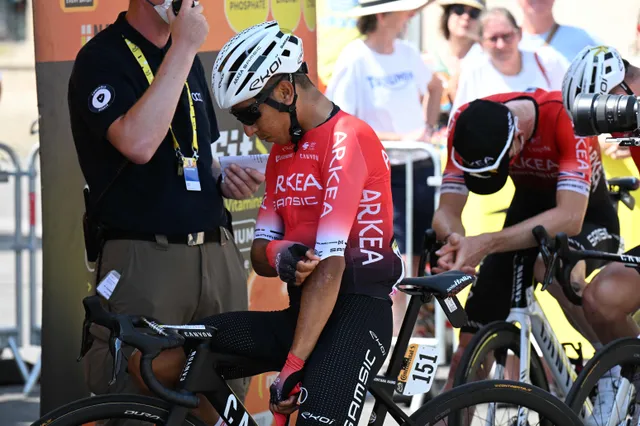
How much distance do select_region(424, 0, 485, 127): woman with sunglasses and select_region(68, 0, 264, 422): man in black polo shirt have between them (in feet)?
14.7

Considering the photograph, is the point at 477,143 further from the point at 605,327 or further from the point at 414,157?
the point at 414,157

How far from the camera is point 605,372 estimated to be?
14.4 feet

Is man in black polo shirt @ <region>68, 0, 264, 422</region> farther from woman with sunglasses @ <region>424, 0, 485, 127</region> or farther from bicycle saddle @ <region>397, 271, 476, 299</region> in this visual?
woman with sunglasses @ <region>424, 0, 485, 127</region>

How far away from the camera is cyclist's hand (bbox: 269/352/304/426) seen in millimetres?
3408

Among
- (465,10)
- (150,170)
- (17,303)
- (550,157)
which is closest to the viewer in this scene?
(150,170)

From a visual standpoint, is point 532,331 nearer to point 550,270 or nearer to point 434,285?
point 550,270

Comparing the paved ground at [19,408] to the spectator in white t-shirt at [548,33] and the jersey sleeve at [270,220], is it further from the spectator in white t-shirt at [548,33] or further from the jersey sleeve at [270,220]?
the spectator in white t-shirt at [548,33]

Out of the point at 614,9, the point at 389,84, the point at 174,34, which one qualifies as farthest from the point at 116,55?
the point at 614,9

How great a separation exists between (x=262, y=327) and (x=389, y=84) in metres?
4.53

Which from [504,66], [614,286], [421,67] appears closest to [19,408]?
[614,286]

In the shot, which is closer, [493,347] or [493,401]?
[493,401]

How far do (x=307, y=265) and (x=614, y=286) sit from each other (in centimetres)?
198

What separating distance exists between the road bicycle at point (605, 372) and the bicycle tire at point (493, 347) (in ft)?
0.90

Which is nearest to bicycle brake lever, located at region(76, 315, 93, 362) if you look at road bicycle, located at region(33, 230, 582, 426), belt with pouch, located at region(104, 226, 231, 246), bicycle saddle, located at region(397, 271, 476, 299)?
road bicycle, located at region(33, 230, 582, 426)
